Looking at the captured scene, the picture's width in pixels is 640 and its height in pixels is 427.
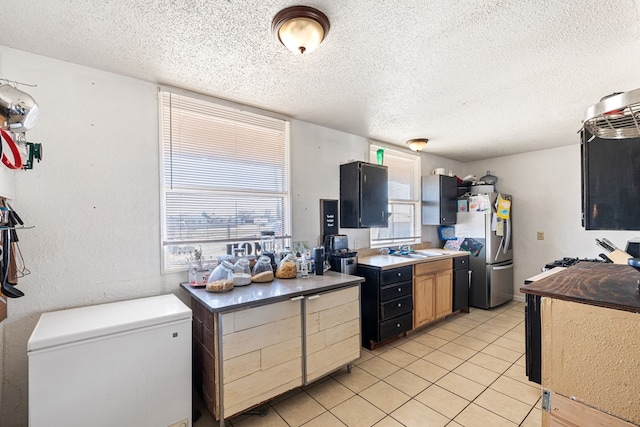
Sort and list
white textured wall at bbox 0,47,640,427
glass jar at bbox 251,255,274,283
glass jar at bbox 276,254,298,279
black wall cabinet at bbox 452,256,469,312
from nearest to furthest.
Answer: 1. white textured wall at bbox 0,47,640,427
2. glass jar at bbox 251,255,274,283
3. glass jar at bbox 276,254,298,279
4. black wall cabinet at bbox 452,256,469,312

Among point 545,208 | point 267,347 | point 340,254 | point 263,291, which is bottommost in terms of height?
point 267,347

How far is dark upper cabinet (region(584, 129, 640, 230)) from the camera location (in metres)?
1.34

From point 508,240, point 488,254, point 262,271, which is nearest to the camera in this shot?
point 262,271

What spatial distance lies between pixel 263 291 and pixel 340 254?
1.12 m

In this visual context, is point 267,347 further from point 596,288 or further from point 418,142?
point 418,142

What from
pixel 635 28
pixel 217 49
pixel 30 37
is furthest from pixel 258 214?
pixel 635 28

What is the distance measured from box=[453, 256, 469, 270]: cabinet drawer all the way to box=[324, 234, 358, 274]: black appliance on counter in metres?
1.66

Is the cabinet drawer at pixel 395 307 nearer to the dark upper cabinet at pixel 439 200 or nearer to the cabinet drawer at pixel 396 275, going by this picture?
the cabinet drawer at pixel 396 275

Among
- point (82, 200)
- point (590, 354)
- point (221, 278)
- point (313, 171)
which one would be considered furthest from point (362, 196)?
point (82, 200)

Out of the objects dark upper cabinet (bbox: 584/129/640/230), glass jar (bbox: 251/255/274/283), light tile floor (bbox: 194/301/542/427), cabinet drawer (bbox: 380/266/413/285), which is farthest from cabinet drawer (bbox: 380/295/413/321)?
dark upper cabinet (bbox: 584/129/640/230)

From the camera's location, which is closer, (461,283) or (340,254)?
(340,254)

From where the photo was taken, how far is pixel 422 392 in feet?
7.23

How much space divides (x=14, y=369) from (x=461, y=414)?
2.89 meters

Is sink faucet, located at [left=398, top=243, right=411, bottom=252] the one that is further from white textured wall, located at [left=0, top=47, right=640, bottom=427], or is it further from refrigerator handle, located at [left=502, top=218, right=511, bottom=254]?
white textured wall, located at [left=0, top=47, right=640, bottom=427]
